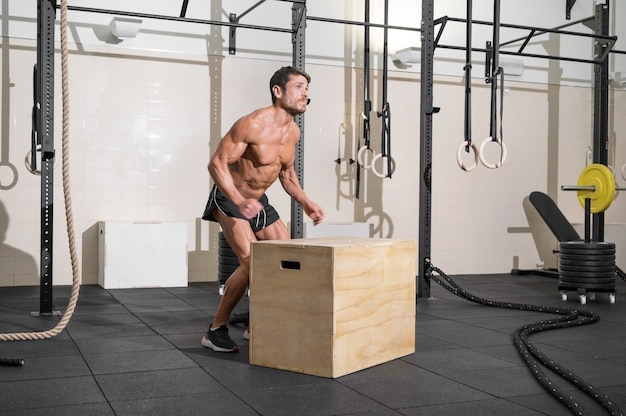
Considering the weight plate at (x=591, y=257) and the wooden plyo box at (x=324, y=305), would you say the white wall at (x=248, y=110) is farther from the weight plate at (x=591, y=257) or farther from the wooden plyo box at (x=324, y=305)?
the wooden plyo box at (x=324, y=305)

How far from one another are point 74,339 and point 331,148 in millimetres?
4057

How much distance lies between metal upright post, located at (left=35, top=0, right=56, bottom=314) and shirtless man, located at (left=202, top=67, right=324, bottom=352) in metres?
1.53

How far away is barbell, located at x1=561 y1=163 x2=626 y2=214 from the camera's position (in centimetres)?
606

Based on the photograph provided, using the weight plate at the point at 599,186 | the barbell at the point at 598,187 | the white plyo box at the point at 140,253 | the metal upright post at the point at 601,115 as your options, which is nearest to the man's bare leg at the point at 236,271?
the white plyo box at the point at 140,253

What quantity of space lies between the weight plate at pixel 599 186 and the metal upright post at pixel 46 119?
4.17 meters

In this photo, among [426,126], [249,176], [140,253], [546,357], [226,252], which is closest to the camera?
[546,357]

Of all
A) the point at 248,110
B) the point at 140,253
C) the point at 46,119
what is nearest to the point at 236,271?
the point at 46,119

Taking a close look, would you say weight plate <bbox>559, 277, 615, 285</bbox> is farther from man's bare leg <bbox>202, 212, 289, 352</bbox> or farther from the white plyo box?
the white plyo box

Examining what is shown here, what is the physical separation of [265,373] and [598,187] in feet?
12.7

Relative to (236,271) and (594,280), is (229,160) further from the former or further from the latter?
(594,280)

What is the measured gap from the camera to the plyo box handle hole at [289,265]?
11.0ft

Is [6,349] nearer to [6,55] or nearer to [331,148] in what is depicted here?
[6,55]

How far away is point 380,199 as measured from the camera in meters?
7.86

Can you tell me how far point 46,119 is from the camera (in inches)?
194
